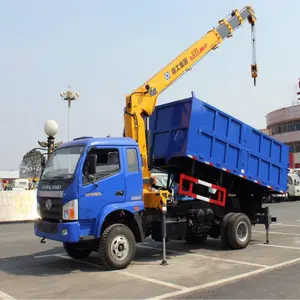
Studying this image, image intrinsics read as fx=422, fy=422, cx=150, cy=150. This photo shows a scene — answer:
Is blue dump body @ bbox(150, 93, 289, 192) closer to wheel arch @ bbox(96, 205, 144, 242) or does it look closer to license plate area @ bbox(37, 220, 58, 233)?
wheel arch @ bbox(96, 205, 144, 242)

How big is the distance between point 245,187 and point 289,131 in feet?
193

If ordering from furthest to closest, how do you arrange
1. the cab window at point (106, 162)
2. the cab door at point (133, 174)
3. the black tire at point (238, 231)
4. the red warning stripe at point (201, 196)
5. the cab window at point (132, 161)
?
the black tire at point (238, 231) < the red warning stripe at point (201, 196) < the cab window at point (132, 161) < the cab door at point (133, 174) < the cab window at point (106, 162)

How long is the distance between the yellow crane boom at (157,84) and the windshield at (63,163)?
173cm

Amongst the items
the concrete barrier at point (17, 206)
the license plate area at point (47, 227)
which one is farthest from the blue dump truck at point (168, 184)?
the concrete barrier at point (17, 206)

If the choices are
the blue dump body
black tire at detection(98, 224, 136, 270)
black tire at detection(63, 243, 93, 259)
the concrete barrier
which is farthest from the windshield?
the concrete barrier

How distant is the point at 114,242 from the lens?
315 inches

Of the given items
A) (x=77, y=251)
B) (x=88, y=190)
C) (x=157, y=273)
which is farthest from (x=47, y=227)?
(x=157, y=273)

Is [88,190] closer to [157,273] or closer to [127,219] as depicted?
[127,219]

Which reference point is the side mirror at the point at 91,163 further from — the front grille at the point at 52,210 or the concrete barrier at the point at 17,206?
the concrete barrier at the point at 17,206

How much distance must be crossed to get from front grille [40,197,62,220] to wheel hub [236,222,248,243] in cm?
464

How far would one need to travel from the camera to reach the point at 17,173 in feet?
380

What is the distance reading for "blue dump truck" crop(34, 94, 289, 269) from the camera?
7875 mm

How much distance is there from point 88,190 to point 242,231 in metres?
4.54

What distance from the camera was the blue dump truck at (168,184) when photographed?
25.8 ft
